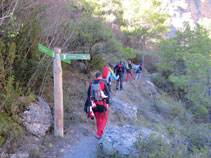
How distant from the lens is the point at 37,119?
4996 millimetres

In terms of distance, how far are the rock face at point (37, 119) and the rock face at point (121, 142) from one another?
1.56m

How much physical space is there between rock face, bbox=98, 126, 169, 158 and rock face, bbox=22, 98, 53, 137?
1.56m

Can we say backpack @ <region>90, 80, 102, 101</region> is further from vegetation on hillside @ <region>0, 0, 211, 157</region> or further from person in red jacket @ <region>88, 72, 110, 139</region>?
vegetation on hillside @ <region>0, 0, 211, 157</region>

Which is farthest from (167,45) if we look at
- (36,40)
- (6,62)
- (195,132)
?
(6,62)

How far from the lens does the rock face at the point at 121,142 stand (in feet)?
12.8

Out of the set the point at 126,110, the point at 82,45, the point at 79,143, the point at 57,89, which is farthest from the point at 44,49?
the point at 82,45

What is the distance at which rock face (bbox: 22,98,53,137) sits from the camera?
4840mm

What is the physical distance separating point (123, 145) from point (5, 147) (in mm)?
2298

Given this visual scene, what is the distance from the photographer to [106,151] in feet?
13.5

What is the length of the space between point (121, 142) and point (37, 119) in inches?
87.2

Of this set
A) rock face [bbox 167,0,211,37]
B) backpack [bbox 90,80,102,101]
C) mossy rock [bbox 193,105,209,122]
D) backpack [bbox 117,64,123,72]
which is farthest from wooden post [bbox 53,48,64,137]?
rock face [bbox 167,0,211,37]

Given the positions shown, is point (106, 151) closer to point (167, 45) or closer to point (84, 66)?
point (84, 66)

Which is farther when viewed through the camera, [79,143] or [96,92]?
[79,143]

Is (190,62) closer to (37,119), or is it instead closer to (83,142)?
(83,142)
